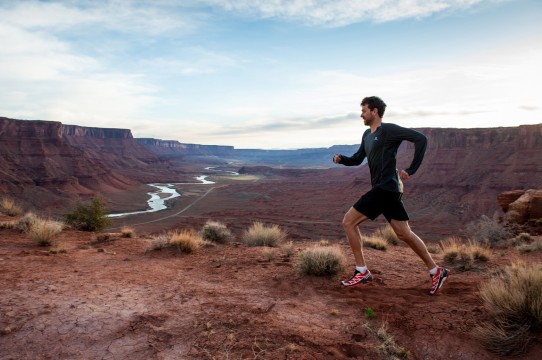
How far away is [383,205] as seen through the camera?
3.96m

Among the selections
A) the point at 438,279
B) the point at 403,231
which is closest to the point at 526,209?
the point at 438,279

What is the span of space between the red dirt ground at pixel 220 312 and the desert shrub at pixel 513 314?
0.09 metres

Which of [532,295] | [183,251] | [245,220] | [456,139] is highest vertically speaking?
[456,139]

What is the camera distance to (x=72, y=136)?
122 meters

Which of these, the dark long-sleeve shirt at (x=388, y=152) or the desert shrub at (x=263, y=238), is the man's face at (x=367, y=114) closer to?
the dark long-sleeve shirt at (x=388, y=152)

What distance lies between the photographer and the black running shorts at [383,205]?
3.90m

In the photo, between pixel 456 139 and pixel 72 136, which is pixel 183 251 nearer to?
pixel 456 139

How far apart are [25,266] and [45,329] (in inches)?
105

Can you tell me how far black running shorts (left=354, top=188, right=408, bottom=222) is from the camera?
12.8 feet

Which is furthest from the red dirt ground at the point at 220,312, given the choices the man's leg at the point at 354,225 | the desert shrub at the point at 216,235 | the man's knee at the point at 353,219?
the desert shrub at the point at 216,235

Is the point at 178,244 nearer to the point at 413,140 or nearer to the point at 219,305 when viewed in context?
the point at 219,305

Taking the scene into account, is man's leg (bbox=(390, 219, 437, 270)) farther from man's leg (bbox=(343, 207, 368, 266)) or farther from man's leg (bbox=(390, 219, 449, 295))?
man's leg (bbox=(343, 207, 368, 266))

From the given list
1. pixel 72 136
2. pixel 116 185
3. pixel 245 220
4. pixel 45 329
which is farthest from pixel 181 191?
pixel 45 329

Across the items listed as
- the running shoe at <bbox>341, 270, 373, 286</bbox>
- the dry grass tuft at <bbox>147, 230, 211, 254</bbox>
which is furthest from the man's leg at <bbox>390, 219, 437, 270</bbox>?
the dry grass tuft at <bbox>147, 230, 211, 254</bbox>
